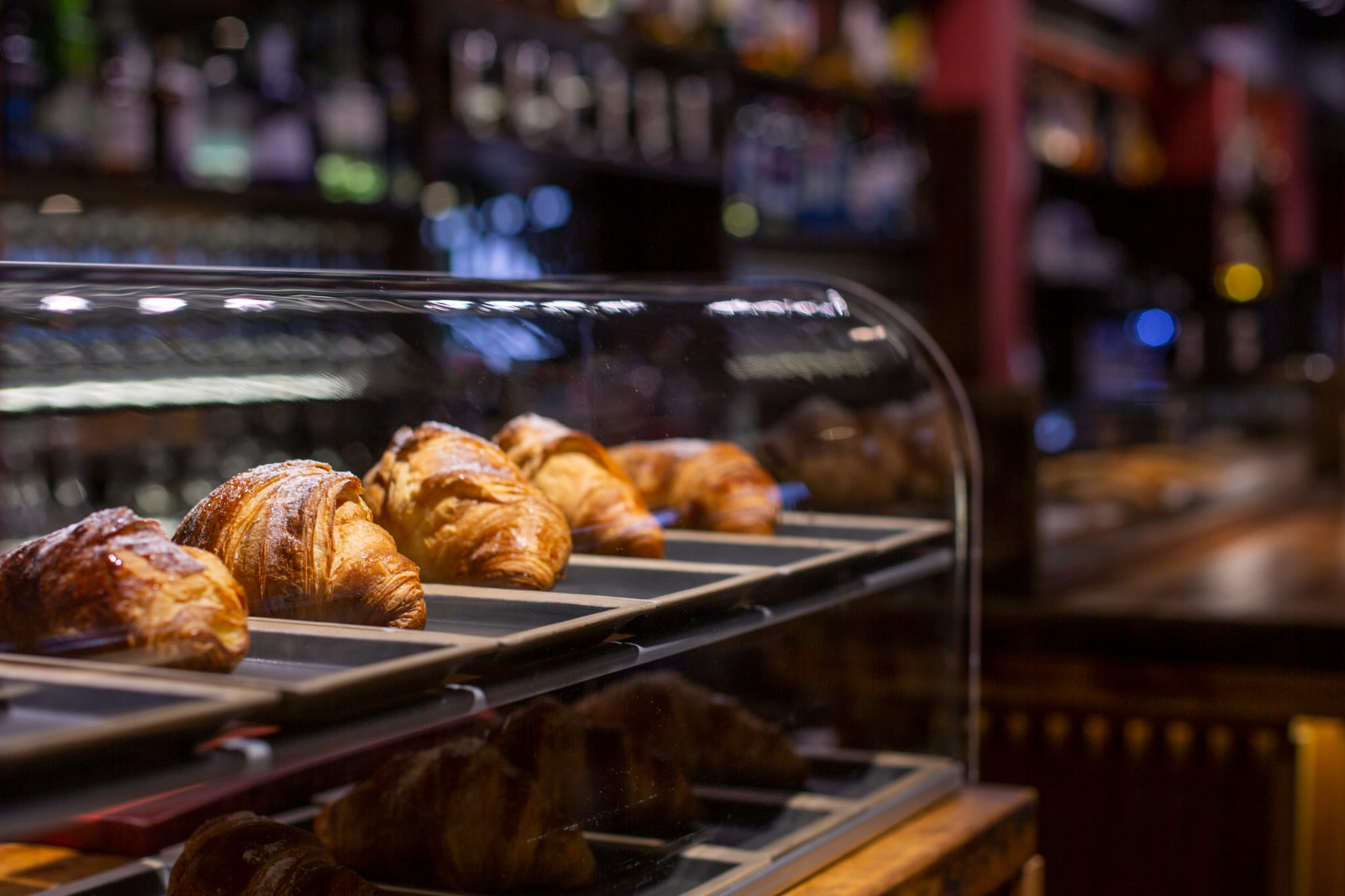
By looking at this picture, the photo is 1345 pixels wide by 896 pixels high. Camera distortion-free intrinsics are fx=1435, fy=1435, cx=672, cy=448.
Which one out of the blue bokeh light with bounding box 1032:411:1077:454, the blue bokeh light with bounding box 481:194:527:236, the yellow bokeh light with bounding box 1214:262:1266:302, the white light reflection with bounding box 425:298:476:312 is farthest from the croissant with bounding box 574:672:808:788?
the yellow bokeh light with bounding box 1214:262:1266:302

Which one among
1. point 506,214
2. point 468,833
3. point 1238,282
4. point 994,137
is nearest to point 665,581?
point 468,833

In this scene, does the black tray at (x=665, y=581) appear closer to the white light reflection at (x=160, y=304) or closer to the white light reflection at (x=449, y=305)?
the white light reflection at (x=449, y=305)

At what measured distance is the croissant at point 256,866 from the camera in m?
0.97

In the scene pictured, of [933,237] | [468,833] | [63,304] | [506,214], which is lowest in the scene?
[468,833]

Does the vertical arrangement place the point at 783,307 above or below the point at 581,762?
above

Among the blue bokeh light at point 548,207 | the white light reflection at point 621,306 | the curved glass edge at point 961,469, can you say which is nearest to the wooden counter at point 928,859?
the curved glass edge at point 961,469

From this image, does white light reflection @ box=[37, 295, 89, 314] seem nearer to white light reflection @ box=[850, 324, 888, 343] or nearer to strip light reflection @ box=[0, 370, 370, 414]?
strip light reflection @ box=[0, 370, 370, 414]

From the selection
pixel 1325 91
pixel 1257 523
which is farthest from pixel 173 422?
pixel 1325 91

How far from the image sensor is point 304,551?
917mm

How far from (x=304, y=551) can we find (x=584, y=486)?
1.14 ft

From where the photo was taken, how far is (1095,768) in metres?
2.60

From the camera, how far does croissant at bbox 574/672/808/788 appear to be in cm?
115

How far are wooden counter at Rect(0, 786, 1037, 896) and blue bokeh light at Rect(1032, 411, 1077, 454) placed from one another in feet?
3.98

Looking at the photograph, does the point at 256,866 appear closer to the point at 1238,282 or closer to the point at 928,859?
the point at 928,859
